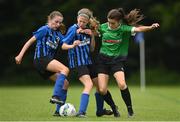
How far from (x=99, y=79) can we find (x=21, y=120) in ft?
5.93

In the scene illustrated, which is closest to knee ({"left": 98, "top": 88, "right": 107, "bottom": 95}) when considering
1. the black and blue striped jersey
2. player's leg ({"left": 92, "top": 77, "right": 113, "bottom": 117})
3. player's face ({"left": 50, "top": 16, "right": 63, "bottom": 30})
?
player's leg ({"left": 92, "top": 77, "right": 113, "bottom": 117})

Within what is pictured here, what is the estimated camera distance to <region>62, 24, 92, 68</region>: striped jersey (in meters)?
11.4

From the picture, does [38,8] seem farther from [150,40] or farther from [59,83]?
[59,83]

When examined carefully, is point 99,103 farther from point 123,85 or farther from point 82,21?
point 82,21

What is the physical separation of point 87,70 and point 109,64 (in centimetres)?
42

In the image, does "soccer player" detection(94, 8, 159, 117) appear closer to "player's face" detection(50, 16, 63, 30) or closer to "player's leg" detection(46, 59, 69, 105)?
"player's leg" detection(46, 59, 69, 105)

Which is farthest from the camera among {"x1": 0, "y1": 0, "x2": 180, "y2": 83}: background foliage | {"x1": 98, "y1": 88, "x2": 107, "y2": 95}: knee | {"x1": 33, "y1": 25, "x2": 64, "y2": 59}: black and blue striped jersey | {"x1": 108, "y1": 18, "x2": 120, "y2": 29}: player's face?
{"x1": 0, "y1": 0, "x2": 180, "y2": 83}: background foliage

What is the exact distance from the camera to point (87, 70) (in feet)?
37.4

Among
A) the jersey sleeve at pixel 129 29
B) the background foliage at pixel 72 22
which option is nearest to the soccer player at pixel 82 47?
the jersey sleeve at pixel 129 29

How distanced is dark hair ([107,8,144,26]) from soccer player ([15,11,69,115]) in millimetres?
969

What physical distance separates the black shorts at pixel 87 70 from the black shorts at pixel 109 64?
13 cm

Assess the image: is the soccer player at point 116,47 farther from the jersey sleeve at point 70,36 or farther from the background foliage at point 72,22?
the background foliage at point 72,22

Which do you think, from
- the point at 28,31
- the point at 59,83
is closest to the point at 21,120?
the point at 59,83

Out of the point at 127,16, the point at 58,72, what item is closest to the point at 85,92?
the point at 58,72
